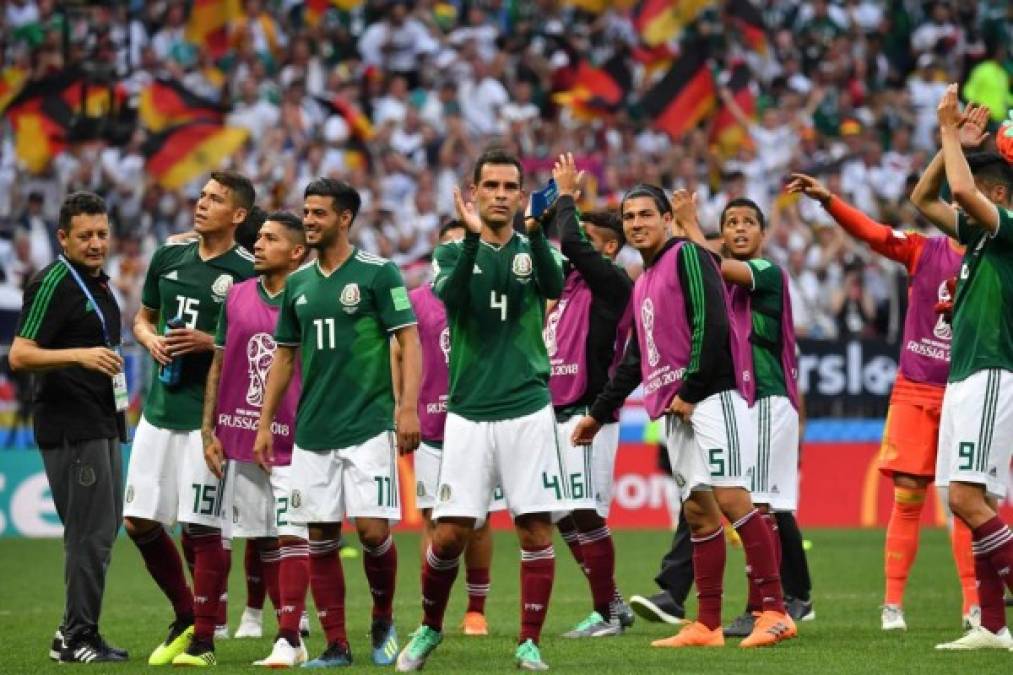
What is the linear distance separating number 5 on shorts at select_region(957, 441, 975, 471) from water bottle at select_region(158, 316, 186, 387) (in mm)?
4493

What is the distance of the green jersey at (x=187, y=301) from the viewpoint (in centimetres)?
1075

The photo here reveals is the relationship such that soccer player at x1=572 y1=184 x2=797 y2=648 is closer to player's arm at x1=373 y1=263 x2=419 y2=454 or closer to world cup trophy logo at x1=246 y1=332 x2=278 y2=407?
player's arm at x1=373 y1=263 x2=419 y2=454

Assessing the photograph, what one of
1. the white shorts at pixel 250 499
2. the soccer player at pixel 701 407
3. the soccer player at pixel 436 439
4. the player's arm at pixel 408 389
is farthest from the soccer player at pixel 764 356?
the white shorts at pixel 250 499

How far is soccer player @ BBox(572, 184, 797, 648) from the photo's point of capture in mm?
10703

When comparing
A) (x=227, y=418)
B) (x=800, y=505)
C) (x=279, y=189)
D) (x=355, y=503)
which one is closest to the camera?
(x=355, y=503)

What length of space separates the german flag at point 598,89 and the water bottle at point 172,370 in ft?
59.9

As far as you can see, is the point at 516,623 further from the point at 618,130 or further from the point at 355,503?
the point at 618,130

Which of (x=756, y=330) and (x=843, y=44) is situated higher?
(x=843, y=44)

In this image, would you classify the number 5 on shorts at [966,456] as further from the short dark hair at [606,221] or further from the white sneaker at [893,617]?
the short dark hair at [606,221]

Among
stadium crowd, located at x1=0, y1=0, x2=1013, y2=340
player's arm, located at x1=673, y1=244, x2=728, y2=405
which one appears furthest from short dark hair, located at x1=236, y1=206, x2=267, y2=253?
stadium crowd, located at x1=0, y1=0, x2=1013, y2=340

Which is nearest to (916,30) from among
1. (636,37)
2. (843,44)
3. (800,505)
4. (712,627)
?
(843,44)

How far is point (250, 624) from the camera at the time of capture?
1203 centimetres

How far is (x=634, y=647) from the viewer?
10.8 metres

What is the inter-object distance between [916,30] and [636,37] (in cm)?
527
